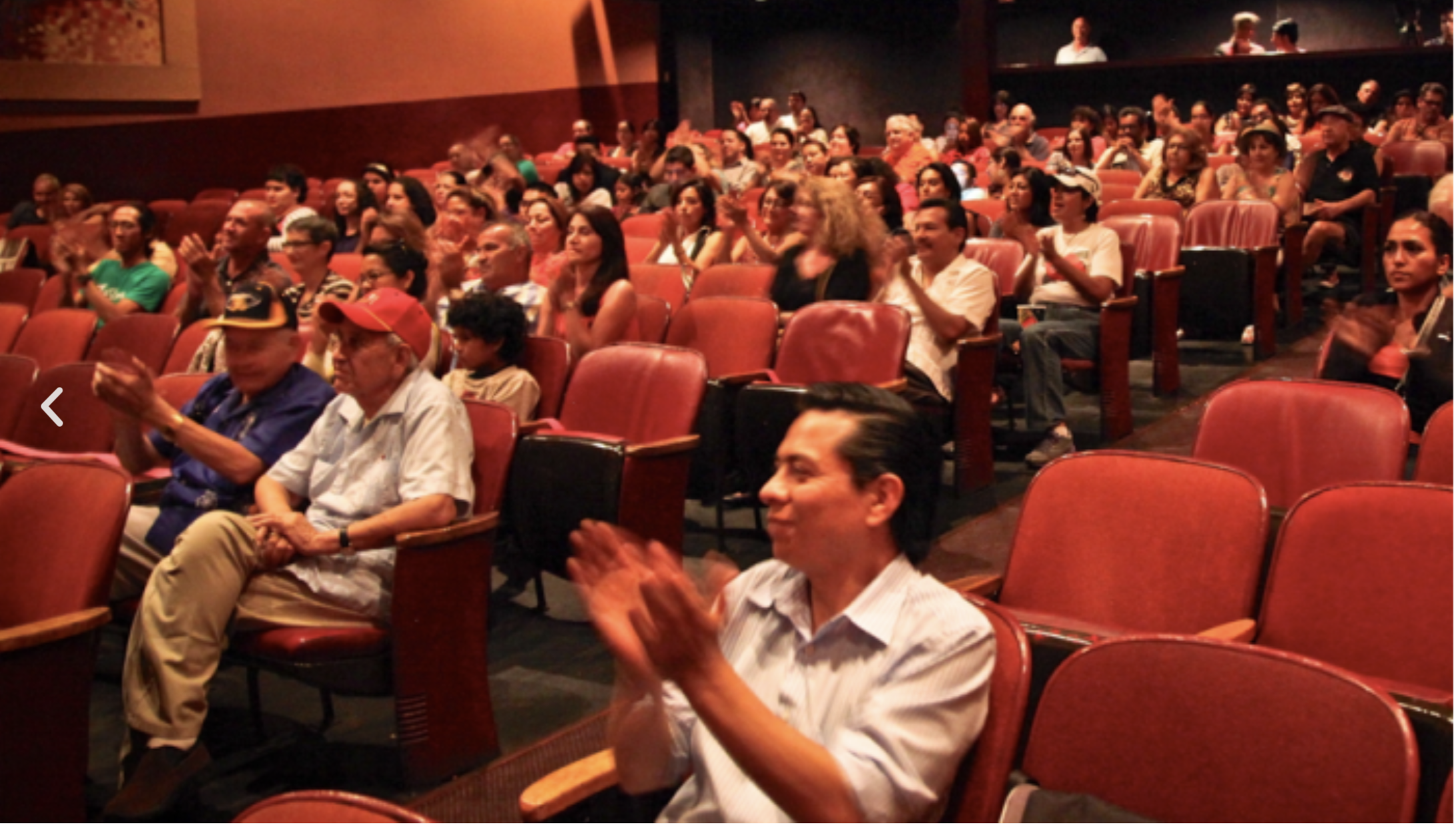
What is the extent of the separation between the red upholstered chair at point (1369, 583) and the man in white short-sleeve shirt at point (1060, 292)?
2.59m

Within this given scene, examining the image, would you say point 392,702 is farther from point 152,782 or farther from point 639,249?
point 639,249

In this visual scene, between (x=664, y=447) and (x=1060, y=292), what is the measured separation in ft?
7.91

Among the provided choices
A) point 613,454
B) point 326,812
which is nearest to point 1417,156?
point 613,454

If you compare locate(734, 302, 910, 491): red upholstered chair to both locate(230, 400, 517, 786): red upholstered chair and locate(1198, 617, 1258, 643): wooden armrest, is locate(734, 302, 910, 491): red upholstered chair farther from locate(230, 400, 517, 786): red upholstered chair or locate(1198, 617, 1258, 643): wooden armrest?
locate(1198, 617, 1258, 643): wooden armrest

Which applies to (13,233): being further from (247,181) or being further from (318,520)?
(318,520)

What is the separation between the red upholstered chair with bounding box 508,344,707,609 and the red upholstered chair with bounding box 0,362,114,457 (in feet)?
4.31

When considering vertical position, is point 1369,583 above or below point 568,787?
above

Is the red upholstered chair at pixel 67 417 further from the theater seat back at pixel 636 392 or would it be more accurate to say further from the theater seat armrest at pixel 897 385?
the theater seat armrest at pixel 897 385

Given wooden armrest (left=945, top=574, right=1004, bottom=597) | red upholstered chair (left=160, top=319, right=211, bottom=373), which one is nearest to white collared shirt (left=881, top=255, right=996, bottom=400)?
wooden armrest (left=945, top=574, right=1004, bottom=597)

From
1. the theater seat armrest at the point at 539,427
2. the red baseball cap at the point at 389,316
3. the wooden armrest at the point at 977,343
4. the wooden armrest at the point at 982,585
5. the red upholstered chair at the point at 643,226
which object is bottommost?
the wooden armrest at the point at 982,585

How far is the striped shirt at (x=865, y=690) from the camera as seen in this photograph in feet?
4.61

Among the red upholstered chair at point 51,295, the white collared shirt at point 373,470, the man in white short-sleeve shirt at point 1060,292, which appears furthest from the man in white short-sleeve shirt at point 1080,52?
the white collared shirt at point 373,470

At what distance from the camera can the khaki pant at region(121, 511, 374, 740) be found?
246 cm

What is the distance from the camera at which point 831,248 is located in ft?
15.3
